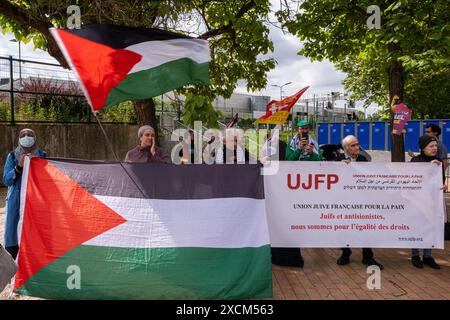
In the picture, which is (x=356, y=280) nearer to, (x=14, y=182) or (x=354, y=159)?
(x=354, y=159)

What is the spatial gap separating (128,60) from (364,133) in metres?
22.6

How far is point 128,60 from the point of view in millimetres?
4426

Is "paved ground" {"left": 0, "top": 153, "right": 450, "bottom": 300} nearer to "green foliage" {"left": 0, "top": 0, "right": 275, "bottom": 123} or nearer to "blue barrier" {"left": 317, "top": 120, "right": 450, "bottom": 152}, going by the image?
"green foliage" {"left": 0, "top": 0, "right": 275, "bottom": 123}

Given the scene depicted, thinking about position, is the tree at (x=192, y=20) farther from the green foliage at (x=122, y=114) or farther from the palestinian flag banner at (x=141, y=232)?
the green foliage at (x=122, y=114)

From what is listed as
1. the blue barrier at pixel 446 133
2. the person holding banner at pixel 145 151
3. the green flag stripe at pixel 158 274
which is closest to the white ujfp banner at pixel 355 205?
the green flag stripe at pixel 158 274

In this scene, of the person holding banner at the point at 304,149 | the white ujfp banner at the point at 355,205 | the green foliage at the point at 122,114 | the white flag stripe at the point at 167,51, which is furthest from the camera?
the green foliage at the point at 122,114

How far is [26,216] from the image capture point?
4391mm

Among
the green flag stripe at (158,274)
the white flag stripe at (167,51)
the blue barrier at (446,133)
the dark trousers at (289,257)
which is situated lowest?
the dark trousers at (289,257)

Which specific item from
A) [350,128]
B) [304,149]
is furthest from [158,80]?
[350,128]

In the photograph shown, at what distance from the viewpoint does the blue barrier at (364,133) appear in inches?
980

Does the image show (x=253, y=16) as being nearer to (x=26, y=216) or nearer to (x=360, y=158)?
(x=360, y=158)

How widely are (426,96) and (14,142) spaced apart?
78.5 ft

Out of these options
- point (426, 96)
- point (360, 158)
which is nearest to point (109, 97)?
point (360, 158)

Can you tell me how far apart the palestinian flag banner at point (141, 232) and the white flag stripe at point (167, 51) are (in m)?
1.10
